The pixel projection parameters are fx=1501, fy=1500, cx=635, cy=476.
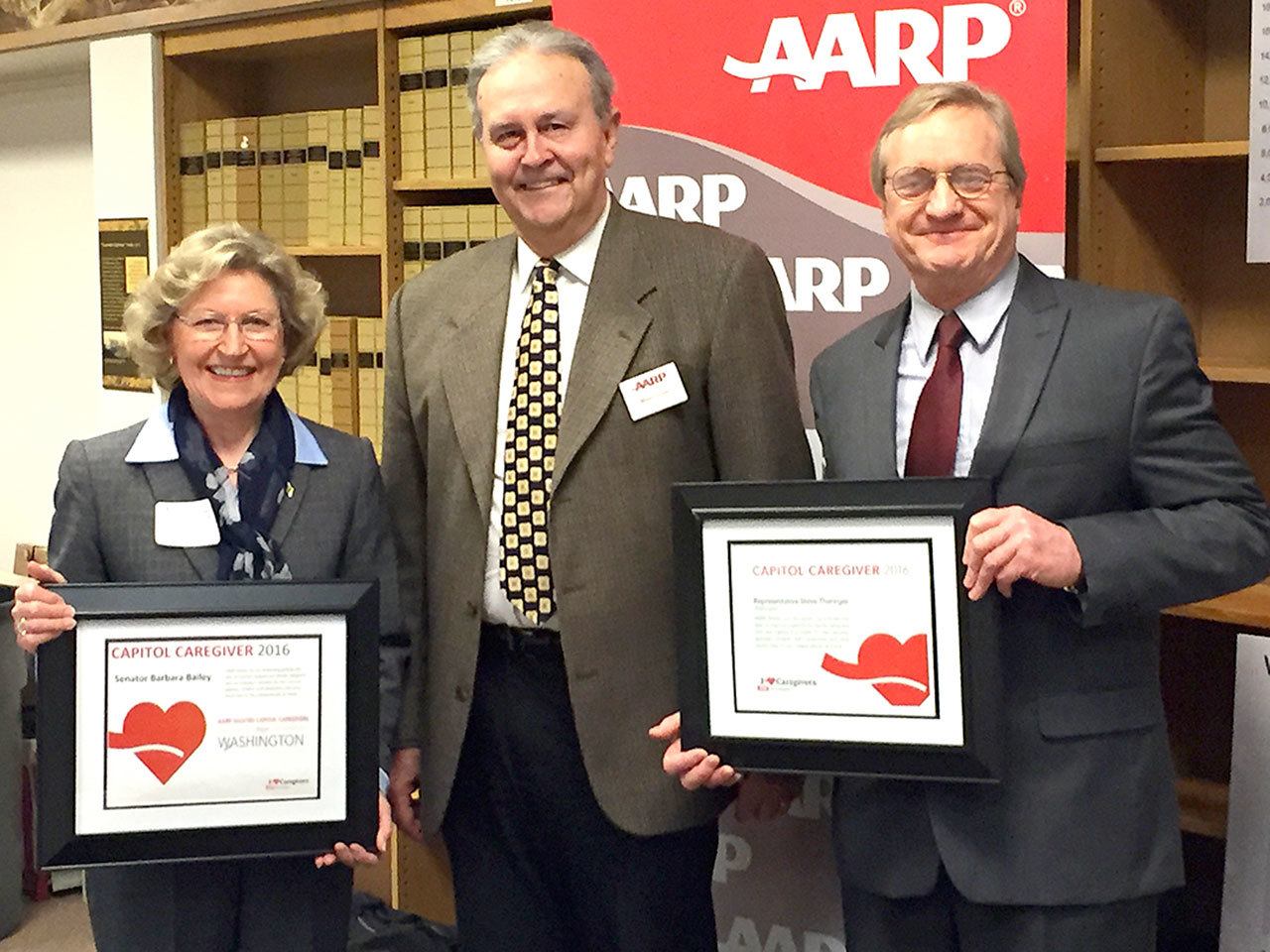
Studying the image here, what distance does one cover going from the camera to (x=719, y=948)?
3098 millimetres

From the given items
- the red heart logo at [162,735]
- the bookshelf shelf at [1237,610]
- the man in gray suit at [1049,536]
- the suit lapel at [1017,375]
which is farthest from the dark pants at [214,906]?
the bookshelf shelf at [1237,610]

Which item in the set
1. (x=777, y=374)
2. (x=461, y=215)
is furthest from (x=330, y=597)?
(x=461, y=215)

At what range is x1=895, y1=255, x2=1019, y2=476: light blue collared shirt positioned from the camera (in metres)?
1.88

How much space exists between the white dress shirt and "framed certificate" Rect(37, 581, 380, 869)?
0.64 ft

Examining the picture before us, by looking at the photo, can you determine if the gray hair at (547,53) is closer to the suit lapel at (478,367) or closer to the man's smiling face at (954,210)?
the suit lapel at (478,367)

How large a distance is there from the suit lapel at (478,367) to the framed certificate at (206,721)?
26 cm

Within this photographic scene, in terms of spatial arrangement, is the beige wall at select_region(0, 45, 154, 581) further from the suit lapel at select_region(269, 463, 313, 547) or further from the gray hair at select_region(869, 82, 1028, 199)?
the gray hair at select_region(869, 82, 1028, 199)

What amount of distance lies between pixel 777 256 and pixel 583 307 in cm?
83

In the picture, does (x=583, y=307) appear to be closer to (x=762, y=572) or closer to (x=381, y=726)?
(x=762, y=572)

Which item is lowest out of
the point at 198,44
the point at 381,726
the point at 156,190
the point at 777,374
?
the point at 381,726

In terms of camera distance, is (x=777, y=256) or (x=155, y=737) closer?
(x=155, y=737)

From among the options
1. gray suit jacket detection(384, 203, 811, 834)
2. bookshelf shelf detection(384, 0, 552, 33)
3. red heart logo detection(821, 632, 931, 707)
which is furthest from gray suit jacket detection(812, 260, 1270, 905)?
bookshelf shelf detection(384, 0, 552, 33)

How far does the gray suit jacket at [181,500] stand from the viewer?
6.95 feet

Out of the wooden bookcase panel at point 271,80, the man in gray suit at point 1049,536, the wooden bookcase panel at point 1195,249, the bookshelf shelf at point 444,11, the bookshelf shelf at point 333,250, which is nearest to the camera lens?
the man in gray suit at point 1049,536
